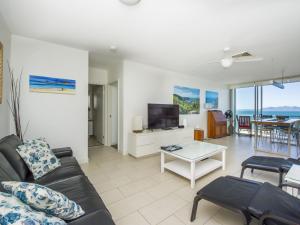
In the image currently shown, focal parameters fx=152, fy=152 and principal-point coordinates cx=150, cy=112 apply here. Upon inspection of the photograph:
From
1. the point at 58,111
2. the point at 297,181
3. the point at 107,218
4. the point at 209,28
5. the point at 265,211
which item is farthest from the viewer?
the point at 58,111

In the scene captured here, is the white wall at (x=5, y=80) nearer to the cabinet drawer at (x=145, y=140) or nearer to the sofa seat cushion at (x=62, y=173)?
the sofa seat cushion at (x=62, y=173)

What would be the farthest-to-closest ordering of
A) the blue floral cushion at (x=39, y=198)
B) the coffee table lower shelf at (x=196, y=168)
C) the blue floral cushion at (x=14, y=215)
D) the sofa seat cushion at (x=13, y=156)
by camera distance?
1. the coffee table lower shelf at (x=196, y=168)
2. the sofa seat cushion at (x=13, y=156)
3. the blue floral cushion at (x=39, y=198)
4. the blue floral cushion at (x=14, y=215)

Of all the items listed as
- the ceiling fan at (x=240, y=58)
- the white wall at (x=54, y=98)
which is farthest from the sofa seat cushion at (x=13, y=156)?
the ceiling fan at (x=240, y=58)

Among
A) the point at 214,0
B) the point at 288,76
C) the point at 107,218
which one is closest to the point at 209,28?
the point at 214,0

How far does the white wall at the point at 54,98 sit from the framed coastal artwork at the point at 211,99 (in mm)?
4819

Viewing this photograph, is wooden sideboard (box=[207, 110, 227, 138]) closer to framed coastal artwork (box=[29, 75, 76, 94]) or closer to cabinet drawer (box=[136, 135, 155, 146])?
cabinet drawer (box=[136, 135, 155, 146])

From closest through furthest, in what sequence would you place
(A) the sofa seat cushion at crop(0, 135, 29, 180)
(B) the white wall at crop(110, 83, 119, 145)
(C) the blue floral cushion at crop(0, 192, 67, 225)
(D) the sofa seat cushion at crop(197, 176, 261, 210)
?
(C) the blue floral cushion at crop(0, 192, 67, 225) < (D) the sofa seat cushion at crop(197, 176, 261, 210) < (A) the sofa seat cushion at crop(0, 135, 29, 180) < (B) the white wall at crop(110, 83, 119, 145)

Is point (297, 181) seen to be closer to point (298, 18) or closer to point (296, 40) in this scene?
point (298, 18)

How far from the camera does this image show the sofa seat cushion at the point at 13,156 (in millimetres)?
1576

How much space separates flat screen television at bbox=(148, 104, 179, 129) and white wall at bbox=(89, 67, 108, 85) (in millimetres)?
1814

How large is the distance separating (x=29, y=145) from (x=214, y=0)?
9.14 feet

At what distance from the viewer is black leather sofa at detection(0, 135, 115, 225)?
1.09m

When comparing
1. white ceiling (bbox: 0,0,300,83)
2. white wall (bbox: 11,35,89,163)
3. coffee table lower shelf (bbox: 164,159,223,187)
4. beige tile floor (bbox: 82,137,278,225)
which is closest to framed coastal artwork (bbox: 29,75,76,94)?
white wall (bbox: 11,35,89,163)

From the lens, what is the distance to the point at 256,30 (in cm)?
239
